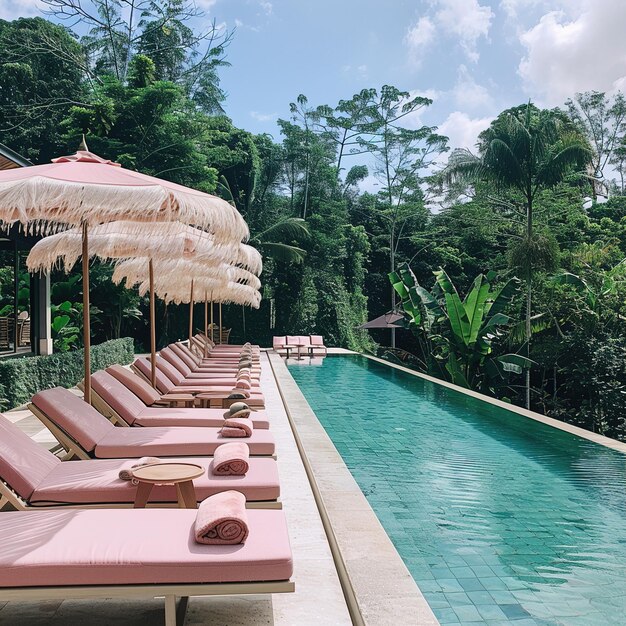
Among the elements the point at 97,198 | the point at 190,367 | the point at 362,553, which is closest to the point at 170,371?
the point at 190,367

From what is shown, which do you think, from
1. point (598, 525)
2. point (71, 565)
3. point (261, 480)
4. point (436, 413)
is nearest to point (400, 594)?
point (261, 480)

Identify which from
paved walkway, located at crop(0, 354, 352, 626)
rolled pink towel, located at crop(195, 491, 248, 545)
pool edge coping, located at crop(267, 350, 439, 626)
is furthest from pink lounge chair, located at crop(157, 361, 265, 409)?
rolled pink towel, located at crop(195, 491, 248, 545)

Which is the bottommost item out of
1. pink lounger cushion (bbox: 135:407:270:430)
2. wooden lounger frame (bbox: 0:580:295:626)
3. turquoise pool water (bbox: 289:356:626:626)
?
turquoise pool water (bbox: 289:356:626:626)

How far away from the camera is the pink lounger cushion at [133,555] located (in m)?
2.72

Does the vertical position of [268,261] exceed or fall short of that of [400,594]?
it exceeds it

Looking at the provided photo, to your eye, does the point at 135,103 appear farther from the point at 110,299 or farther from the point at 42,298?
the point at 42,298

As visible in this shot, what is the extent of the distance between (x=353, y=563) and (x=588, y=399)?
17.0 meters

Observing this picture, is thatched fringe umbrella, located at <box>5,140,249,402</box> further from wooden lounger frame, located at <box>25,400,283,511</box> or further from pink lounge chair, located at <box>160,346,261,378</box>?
pink lounge chair, located at <box>160,346,261,378</box>

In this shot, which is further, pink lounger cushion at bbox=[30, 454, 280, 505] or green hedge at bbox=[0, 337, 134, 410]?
green hedge at bbox=[0, 337, 134, 410]

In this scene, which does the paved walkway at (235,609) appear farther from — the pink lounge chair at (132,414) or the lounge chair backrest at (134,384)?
the lounge chair backrest at (134,384)

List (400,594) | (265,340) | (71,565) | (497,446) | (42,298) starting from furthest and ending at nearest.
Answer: (265,340)
(42,298)
(497,446)
(400,594)
(71,565)

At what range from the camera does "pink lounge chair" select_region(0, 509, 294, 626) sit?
272 cm

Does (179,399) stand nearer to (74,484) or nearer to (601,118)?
(74,484)

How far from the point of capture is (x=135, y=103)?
21.9 meters
